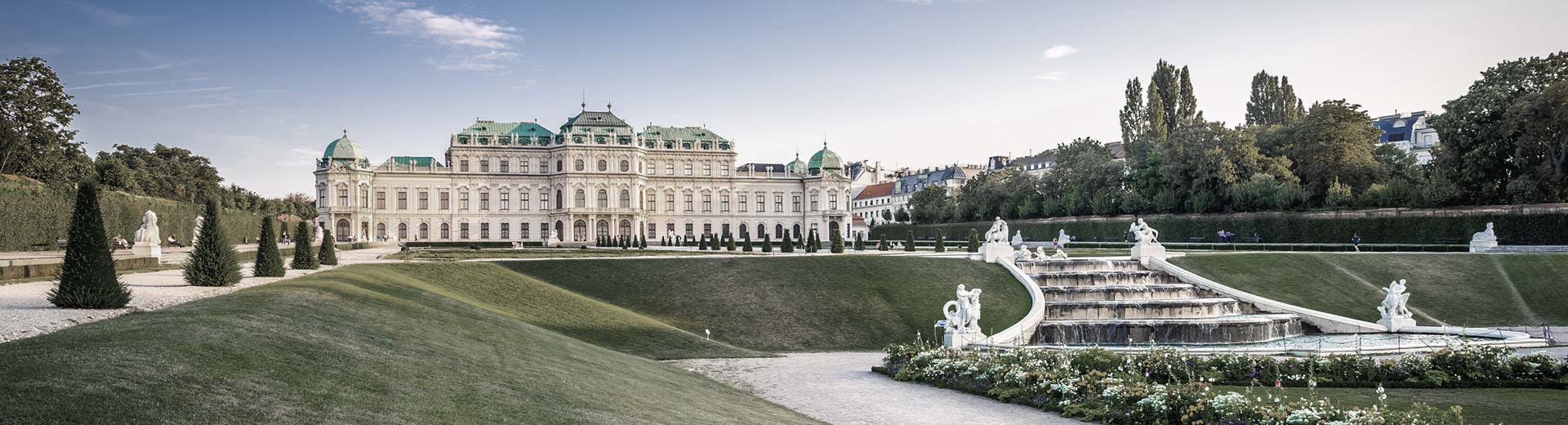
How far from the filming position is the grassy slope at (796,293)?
83.8ft

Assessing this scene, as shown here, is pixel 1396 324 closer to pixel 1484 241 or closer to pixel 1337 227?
pixel 1484 241

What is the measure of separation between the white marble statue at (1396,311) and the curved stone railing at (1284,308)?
23 cm

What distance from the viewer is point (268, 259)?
74.4ft

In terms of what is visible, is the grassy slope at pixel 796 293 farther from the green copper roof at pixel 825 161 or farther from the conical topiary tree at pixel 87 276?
the green copper roof at pixel 825 161

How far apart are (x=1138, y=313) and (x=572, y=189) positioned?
66.4 m

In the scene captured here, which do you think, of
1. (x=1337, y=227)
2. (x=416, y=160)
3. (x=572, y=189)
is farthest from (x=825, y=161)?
(x=1337, y=227)

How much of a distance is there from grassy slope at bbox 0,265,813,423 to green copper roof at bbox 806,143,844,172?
78.1m

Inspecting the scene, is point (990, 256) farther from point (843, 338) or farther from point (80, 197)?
point (80, 197)

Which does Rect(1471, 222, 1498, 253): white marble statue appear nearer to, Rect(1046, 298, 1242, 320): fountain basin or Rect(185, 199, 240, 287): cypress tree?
Rect(1046, 298, 1242, 320): fountain basin

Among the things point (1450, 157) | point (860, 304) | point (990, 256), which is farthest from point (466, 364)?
point (1450, 157)

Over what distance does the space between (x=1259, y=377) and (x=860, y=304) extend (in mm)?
13378

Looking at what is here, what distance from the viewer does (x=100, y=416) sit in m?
6.26

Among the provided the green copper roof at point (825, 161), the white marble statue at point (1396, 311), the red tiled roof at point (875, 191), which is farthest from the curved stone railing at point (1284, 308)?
the red tiled roof at point (875, 191)

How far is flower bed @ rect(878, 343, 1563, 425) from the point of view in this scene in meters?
12.1
